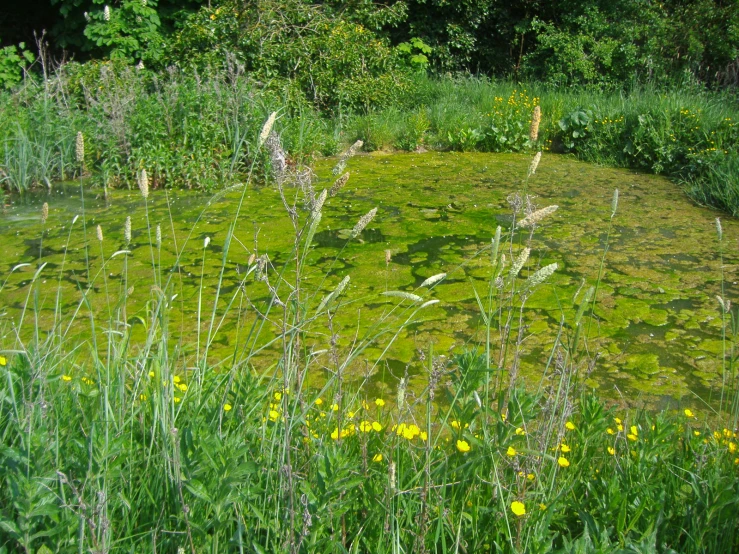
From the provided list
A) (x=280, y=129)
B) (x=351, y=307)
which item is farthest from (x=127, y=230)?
(x=280, y=129)

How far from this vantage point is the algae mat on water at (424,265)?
3.05 m

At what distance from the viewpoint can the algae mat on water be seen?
120 inches

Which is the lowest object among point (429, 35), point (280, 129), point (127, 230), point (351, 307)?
point (351, 307)

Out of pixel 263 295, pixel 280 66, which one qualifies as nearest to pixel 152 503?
pixel 263 295

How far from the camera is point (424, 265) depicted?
13.4 feet

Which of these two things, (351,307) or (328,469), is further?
(351,307)

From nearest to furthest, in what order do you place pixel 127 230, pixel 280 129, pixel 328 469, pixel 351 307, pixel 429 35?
pixel 328 469
pixel 127 230
pixel 351 307
pixel 280 129
pixel 429 35

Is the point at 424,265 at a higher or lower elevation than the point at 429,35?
lower

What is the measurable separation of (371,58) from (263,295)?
5981 millimetres

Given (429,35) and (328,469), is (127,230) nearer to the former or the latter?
(328,469)

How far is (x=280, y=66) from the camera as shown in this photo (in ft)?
27.4

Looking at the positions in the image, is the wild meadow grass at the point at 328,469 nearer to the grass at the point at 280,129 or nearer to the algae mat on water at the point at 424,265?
the algae mat on water at the point at 424,265

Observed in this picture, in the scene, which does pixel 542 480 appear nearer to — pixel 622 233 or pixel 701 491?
pixel 701 491

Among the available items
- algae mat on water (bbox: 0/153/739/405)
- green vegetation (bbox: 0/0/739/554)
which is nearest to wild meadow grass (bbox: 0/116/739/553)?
green vegetation (bbox: 0/0/739/554)
